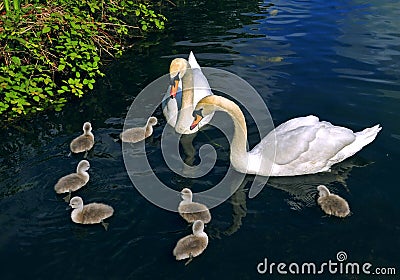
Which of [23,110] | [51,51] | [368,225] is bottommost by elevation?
[368,225]

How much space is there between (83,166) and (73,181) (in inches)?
14.7

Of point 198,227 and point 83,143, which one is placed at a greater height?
point 83,143

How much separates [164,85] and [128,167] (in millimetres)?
3884

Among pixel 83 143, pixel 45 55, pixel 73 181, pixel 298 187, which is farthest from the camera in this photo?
pixel 45 55

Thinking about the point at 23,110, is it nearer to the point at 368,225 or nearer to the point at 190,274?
the point at 190,274

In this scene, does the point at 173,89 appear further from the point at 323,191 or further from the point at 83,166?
the point at 323,191

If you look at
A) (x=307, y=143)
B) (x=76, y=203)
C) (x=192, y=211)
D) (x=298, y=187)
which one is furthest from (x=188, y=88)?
(x=76, y=203)

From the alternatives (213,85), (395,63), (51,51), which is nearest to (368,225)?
(213,85)

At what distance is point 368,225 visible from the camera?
6805 millimetres

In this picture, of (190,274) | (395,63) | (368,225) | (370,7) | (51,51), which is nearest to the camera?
(190,274)

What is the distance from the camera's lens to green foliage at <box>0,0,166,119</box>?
10.1 metres

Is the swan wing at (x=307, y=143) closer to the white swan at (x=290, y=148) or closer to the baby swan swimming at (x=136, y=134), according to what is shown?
the white swan at (x=290, y=148)

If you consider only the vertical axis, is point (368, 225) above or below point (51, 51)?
below

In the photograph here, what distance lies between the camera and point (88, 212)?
6.80 meters
